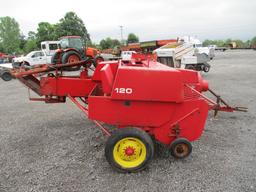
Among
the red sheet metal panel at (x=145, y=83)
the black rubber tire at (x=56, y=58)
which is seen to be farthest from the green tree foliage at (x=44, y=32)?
the red sheet metal panel at (x=145, y=83)

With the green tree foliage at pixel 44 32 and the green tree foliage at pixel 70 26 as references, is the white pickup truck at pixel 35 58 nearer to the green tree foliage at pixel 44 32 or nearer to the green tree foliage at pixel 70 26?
the green tree foliage at pixel 70 26

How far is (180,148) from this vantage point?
10.6 feet

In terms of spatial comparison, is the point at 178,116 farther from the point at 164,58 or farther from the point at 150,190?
the point at 164,58

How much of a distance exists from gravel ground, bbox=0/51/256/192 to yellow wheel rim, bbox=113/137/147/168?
0.51 feet

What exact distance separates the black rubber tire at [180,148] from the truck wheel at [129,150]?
0.35 metres

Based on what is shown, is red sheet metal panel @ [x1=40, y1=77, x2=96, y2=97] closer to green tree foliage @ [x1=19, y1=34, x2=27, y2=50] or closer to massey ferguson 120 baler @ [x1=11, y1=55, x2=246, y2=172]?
massey ferguson 120 baler @ [x1=11, y1=55, x2=246, y2=172]

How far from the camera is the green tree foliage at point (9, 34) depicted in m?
63.1

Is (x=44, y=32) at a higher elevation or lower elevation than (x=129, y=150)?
higher

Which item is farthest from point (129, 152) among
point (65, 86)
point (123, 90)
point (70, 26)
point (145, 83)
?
point (70, 26)

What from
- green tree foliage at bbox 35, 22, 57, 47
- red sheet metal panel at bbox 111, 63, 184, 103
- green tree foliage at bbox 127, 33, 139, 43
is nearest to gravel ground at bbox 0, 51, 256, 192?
red sheet metal panel at bbox 111, 63, 184, 103

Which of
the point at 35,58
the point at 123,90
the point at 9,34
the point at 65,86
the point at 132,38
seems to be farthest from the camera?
the point at 132,38

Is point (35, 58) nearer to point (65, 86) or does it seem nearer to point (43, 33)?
point (65, 86)

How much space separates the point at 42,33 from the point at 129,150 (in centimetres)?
5533

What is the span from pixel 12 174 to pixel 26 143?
1.04m
